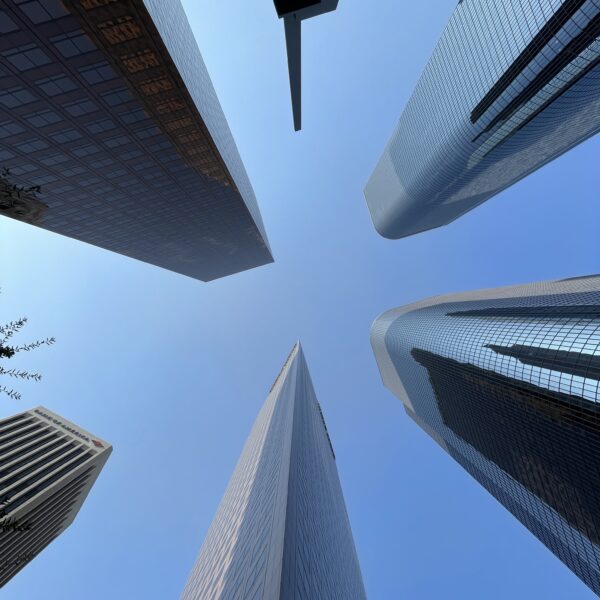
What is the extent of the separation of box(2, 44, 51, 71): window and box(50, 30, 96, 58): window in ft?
5.32

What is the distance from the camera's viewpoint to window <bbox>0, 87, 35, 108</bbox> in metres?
31.0

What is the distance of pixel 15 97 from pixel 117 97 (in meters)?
8.93

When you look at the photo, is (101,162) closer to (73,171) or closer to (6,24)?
(73,171)

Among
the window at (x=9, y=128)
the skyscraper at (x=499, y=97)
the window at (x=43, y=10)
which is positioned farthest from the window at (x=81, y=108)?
the skyscraper at (x=499, y=97)

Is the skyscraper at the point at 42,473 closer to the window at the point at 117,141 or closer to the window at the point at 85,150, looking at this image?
the window at the point at 85,150

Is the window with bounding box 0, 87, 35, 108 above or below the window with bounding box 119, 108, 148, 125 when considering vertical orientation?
below

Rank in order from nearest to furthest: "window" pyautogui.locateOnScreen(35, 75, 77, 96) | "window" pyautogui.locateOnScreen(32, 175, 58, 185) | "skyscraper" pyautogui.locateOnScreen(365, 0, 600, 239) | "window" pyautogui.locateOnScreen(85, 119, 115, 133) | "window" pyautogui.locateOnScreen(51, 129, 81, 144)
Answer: "window" pyautogui.locateOnScreen(35, 75, 77, 96), "window" pyautogui.locateOnScreen(51, 129, 81, 144), "window" pyautogui.locateOnScreen(85, 119, 115, 133), "window" pyautogui.locateOnScreen(32, 175, 58, 185), "skyscraper" pyautogui.locateOnScreen(365, 0, 600, 239)

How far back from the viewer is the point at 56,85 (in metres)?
31.8

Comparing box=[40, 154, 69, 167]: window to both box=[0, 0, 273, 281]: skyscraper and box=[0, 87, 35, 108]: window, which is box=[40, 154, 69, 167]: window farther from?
box=[0, 87, 35, 108]: window

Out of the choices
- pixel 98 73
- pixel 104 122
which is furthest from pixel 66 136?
pixel 98 73

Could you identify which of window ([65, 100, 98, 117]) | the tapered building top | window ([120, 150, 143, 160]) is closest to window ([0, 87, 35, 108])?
window ([65, 100, 98, 117])

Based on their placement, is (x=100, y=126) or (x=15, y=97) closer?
(x=15, y=97)

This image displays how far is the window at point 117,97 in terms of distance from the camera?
116ft

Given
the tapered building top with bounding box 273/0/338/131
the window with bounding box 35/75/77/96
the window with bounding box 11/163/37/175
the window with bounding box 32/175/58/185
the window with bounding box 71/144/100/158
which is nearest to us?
the tapered building top with bounding box 273/0/338/131
